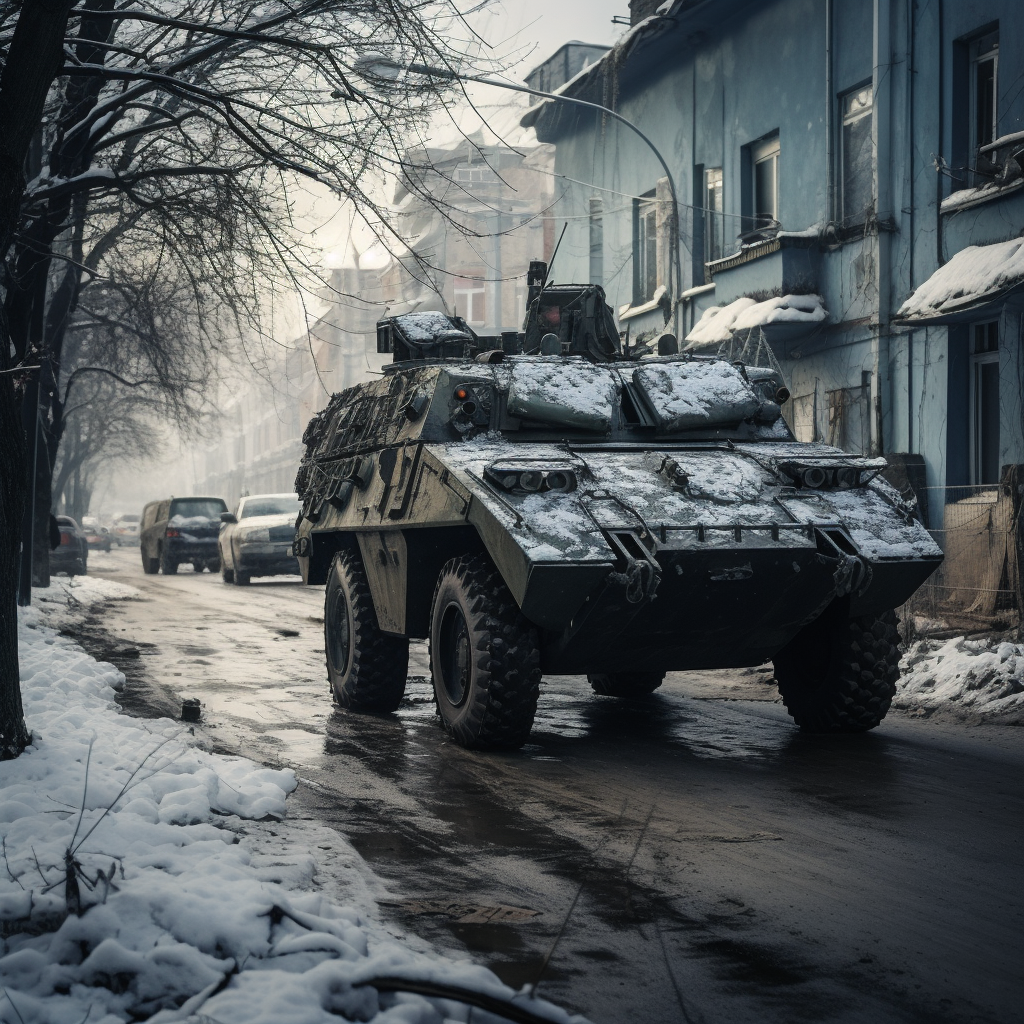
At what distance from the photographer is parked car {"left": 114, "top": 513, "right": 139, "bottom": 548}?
65081 millimetres

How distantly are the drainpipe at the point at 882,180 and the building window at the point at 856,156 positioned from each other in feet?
1.09

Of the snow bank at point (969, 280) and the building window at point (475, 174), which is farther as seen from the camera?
the building window at point (475, 174)

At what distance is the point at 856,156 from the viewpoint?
Answer: 16.8 m

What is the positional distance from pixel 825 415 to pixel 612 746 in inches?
412

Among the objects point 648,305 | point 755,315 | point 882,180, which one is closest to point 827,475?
point 882,180

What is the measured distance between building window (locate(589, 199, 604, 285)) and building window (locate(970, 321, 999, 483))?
10.8 metres

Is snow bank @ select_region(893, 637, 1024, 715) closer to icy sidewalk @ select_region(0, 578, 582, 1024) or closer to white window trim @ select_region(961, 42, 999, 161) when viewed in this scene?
icy sidewalk @ select_region(0, 578, 582, 1024)

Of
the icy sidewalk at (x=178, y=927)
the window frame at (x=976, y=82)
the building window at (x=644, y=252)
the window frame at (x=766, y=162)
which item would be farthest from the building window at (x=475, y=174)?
the icy sidewalk at (x=178, y=927)

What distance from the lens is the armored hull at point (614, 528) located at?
6.91 meters

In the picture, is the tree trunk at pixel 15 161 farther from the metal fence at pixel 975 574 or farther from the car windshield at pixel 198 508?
the car windshield at pixel 198 508

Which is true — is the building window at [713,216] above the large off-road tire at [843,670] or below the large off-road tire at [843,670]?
above

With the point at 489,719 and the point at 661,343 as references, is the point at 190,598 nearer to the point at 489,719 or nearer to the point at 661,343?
the point at 661,343

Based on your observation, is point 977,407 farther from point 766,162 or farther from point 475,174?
point 475,174

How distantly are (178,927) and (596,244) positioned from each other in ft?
72.7
